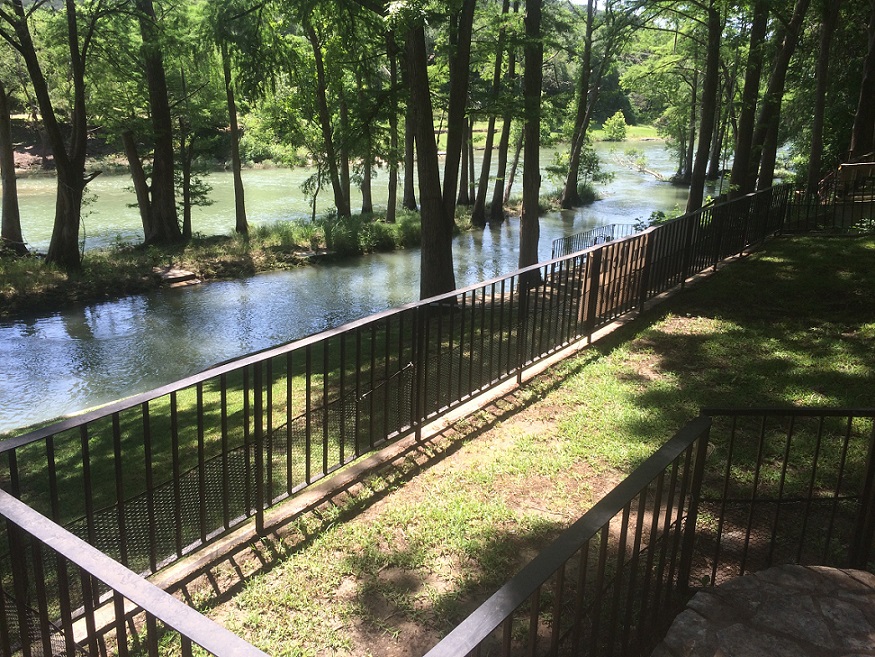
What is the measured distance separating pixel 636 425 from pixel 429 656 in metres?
4.62

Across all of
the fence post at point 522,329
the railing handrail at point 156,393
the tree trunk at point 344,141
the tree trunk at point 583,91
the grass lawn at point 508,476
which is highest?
the tree trunk at point 583,91

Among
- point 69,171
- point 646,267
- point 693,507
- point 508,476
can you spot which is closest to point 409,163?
point 69,171

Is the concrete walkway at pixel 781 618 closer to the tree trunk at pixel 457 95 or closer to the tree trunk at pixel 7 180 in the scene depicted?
the tree trunk at pixel 457 95

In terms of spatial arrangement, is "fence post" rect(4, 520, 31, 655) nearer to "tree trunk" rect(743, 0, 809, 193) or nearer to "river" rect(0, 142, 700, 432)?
"river" rect(0, 142, 700, 432)

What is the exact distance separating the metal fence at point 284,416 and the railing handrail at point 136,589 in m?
0.48

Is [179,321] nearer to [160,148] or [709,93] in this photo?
[160,148]

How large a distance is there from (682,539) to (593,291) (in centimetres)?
413

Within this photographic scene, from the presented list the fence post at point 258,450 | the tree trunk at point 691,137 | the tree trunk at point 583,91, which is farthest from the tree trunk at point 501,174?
the fence post at point 258,450

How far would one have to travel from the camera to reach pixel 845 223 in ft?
50.9

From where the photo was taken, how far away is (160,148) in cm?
2228

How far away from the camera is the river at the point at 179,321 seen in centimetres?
1148

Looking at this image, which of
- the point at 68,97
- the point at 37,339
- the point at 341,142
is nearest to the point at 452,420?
the point at 341,142

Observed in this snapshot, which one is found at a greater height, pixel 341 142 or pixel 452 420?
pixel 341 142

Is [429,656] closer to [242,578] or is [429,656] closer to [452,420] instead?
[242,578]
